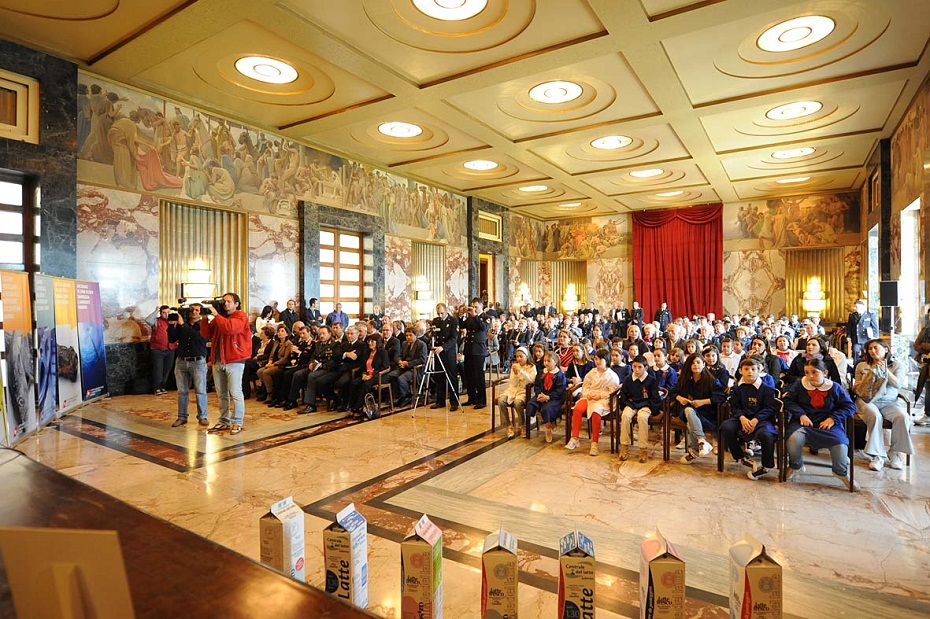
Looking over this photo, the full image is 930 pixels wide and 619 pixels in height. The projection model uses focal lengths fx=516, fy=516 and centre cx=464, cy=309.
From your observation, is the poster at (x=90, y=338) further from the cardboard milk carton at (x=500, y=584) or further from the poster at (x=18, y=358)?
the cardboard milk carton at (x=500, y=584)

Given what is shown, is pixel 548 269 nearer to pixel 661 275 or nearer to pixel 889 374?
pixel 661 275

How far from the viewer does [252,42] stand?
25.9 ft

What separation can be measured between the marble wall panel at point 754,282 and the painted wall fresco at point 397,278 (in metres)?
12.5

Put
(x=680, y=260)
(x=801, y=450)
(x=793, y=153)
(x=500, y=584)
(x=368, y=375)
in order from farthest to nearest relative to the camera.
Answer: (x=680, y=260) → (x=793, y=153) → (x=368, y=375) → (x=801, y=450) → (x=500, y=584)

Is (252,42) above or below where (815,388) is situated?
above

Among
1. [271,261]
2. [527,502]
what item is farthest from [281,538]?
[271,261]

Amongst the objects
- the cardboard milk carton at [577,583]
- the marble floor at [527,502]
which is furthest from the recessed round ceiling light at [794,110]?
the cardboard milk carton at [577,583]

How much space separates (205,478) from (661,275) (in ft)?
64.5

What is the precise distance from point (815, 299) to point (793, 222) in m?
2.84

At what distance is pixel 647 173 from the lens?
15711 millimetres

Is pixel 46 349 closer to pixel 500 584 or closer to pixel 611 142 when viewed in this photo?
pixel 500 584

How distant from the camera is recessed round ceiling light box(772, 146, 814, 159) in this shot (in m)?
13.0

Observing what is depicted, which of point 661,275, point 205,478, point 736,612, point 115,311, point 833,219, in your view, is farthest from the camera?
point 661,275

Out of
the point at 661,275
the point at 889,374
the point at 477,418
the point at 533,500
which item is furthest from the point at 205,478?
the point at 661,275
